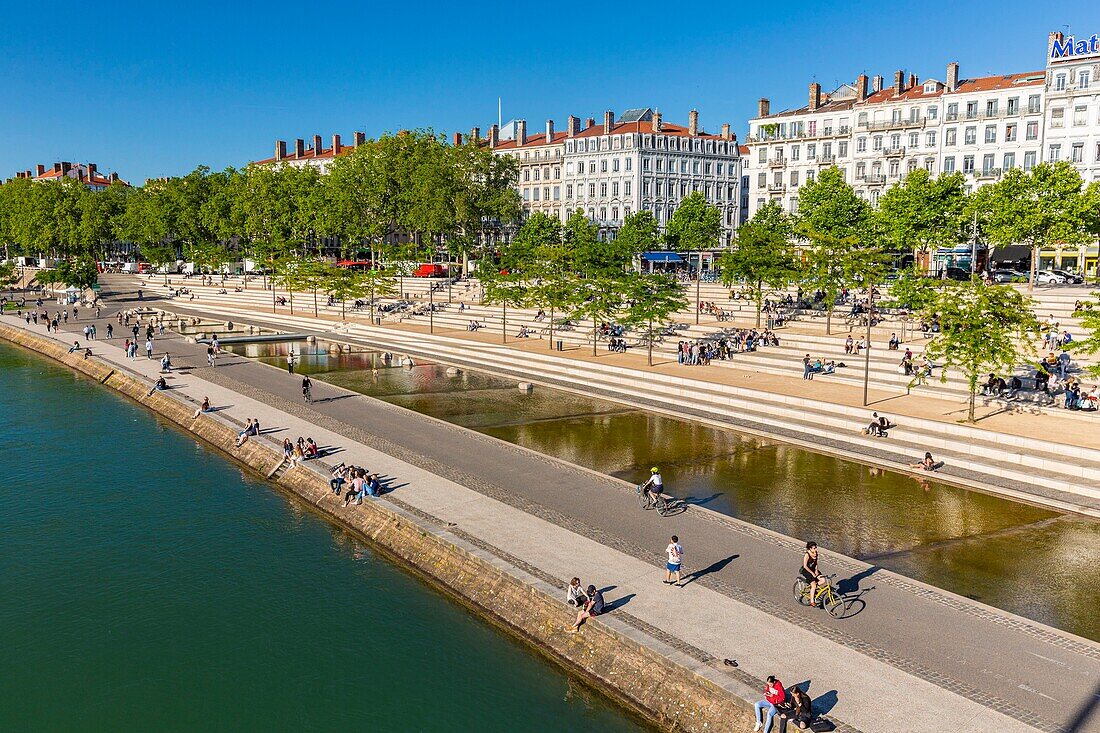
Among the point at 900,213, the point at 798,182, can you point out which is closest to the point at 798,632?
the point at 900,213

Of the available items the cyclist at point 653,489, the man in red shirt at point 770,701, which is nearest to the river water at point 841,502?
the cyclist at point 653,489

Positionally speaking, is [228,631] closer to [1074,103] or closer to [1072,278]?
[1072,278]

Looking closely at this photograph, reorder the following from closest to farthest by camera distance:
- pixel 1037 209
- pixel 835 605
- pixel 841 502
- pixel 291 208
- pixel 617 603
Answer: pixel 835 605 < pixel 617 603 < pixel 841 502 < pixel 1037 209 < pixel 291 208

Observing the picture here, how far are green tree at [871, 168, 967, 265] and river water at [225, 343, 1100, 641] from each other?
1517 inches

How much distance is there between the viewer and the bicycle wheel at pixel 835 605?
19.6m

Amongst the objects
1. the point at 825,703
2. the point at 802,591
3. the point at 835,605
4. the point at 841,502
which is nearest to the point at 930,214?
the point at 841,502

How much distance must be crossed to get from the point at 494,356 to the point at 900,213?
37.6m

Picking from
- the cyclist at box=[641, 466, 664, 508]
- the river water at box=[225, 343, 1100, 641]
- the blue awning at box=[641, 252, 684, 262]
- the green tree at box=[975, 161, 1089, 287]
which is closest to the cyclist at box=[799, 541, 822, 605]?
the river water at box=[225, 343, 1100, 641]

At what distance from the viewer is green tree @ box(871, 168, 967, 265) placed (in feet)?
224

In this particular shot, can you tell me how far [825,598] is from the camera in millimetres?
19828

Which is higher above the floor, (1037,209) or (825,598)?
(1037,209)

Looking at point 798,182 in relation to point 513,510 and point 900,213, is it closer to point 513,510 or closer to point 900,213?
point 900,213

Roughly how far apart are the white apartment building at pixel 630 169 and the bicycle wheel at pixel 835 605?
3718 inches

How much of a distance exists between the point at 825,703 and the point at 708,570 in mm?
6584
